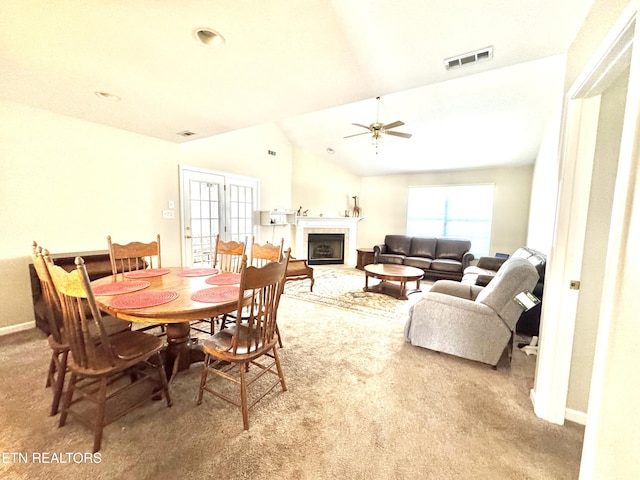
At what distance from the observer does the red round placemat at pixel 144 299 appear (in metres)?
1.52

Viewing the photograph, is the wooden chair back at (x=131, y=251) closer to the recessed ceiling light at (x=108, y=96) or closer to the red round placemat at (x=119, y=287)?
the red round placemat at (x=119, y=287)

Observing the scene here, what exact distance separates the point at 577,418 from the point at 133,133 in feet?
17.1

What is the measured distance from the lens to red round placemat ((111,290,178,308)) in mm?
1519

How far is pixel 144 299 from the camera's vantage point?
162cm

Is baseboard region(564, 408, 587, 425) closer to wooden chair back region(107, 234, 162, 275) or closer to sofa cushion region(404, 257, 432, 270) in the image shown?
wooden chair back region(107, 234, 162, 275)

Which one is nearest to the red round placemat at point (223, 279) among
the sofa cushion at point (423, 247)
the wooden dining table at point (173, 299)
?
the wooden dining table at point (173, 299)

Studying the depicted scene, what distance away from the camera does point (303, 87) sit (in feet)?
7.74

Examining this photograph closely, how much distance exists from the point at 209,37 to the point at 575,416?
3.45 meters

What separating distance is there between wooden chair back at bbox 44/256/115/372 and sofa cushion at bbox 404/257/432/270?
16.7 ft

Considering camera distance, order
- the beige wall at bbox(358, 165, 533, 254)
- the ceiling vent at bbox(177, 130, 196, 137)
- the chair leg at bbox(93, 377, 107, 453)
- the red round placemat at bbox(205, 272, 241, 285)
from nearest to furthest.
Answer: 1. the chair leg at bbox(93, 377, 107, 453)
2. the red round placemat at bbox(205, 272, 241, 285)
3. the ceiling vent at bbox(177, 130, 196, 137)
4. the beige wall at bbox(358, 165, 533, 254)

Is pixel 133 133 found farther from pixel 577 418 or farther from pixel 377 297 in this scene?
pixel 577 418

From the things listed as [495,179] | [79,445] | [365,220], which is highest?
[495,179]

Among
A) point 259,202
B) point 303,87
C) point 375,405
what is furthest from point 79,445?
point 259,202

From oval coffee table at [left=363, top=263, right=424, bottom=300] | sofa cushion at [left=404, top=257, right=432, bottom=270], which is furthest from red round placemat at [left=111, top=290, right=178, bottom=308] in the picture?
sofa cushion at [left=404, top=257, right=432, bottom=270]
